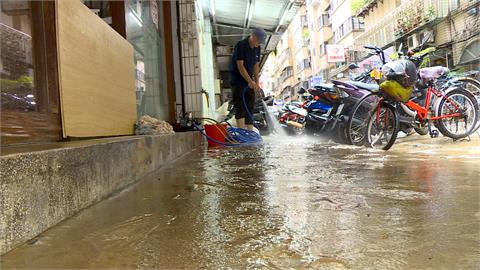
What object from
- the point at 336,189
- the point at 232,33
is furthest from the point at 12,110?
the point at 232,33

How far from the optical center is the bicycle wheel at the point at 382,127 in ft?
15.6

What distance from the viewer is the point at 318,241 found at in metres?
1.43

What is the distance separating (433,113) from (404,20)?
679 inches

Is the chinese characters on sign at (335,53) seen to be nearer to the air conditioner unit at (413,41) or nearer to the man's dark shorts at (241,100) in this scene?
the air conditioner unit at (413,41)

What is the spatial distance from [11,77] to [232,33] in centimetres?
1208

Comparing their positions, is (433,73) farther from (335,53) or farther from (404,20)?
(335,53)

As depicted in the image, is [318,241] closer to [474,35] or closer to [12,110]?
[12,110]

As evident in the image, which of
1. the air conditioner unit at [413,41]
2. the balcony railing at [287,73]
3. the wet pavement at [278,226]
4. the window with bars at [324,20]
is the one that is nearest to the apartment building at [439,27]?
the air conditioner unit at [413,41]

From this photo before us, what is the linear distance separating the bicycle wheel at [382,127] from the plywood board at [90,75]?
9.63ft

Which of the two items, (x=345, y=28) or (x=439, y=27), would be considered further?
(x=345, y=28)

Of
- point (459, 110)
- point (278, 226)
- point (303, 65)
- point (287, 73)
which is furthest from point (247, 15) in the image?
point (287, 73)

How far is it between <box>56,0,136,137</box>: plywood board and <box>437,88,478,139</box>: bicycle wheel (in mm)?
3855

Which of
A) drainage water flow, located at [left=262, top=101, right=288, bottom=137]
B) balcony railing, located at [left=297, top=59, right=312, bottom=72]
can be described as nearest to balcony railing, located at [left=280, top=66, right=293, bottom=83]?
balcony railing, located at [left=297, top=59, right=312, bottom=72]

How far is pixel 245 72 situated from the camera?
625 centimetres
